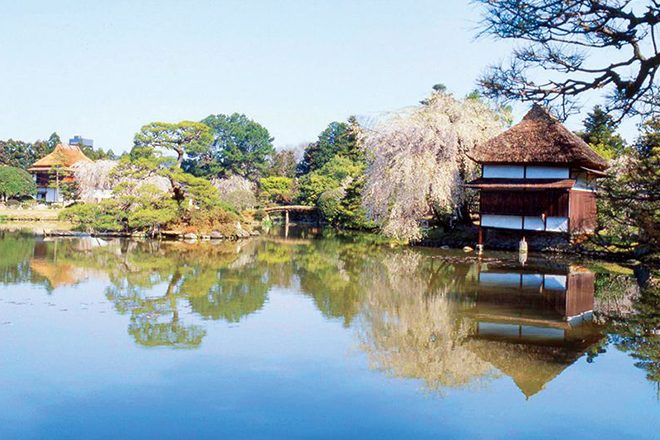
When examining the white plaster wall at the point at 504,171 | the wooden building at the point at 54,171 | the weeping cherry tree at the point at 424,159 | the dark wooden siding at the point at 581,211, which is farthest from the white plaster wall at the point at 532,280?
the wooden building at the point at 54,171

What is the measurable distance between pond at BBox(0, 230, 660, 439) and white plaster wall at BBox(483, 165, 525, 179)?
6.62 m

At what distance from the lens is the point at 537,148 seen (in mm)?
20641

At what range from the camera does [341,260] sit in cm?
1922

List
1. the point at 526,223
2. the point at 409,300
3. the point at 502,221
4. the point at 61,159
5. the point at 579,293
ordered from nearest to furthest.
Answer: the point at 409,300 < the point at 579,293 < the point at 526,223 < the point at 502,221 < the point at 61,159

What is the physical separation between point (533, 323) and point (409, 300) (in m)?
2.86

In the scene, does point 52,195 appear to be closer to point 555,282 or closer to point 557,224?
point 557,224

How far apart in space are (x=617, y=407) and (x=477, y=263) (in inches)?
465

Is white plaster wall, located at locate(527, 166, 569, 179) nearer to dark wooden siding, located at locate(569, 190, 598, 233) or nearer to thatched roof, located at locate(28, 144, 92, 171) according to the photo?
dark wooden siding, located at locate(569, 190, 598, 233)

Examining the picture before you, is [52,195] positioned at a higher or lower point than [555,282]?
higher

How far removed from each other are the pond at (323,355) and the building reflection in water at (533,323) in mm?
40

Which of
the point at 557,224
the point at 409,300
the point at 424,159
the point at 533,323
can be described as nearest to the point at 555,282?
the point at 409,300

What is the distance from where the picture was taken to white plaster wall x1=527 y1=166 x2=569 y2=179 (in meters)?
20.5

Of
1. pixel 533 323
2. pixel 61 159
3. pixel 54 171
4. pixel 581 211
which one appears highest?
pixel 61 159

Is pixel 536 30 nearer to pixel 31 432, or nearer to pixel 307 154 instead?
pixel 31 432
